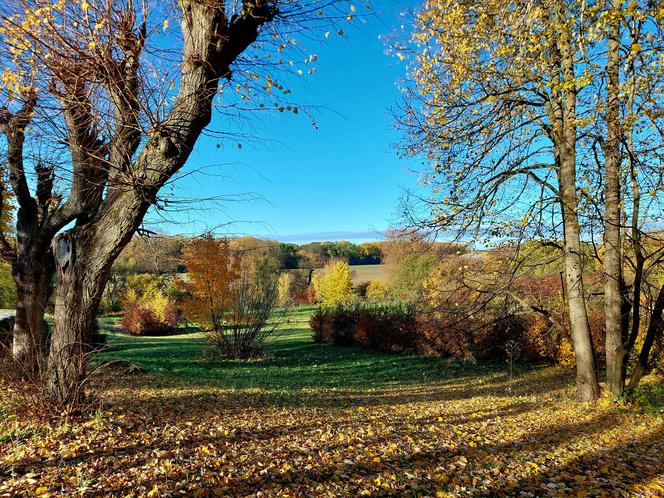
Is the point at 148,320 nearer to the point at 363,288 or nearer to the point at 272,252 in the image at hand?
the point at 272,252

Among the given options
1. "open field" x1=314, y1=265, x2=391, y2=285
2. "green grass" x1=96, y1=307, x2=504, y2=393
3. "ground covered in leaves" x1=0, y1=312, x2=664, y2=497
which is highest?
"open field" x1=314, y1=265, x2=391, y2=285

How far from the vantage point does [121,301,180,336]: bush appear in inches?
1123

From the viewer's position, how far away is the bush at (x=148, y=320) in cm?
2852

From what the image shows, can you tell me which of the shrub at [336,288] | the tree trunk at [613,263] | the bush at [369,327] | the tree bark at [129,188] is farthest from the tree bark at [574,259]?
the shrub at [336,288]

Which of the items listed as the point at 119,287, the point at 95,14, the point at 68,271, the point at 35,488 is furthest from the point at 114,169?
the point at 119,287

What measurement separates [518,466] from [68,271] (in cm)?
464

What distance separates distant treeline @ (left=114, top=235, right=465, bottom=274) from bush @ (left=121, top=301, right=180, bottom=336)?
2860 millimetres

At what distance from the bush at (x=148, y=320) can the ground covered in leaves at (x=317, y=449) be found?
24.5m

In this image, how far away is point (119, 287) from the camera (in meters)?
31.9

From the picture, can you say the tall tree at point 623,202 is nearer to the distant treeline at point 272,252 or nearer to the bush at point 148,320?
the distant treeline at point 272,252

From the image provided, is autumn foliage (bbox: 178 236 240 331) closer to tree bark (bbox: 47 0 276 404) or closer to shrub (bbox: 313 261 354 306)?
tree bark (bbox: 47 0 276 404)

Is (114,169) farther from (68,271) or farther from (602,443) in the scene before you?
(602,443)

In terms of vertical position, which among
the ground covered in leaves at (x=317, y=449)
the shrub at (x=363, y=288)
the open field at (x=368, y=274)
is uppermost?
the open field at (x=368, y=274)

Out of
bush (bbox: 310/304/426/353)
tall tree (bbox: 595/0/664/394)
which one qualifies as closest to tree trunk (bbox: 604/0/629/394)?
tall tree (bbox: 595/0/664/394)
